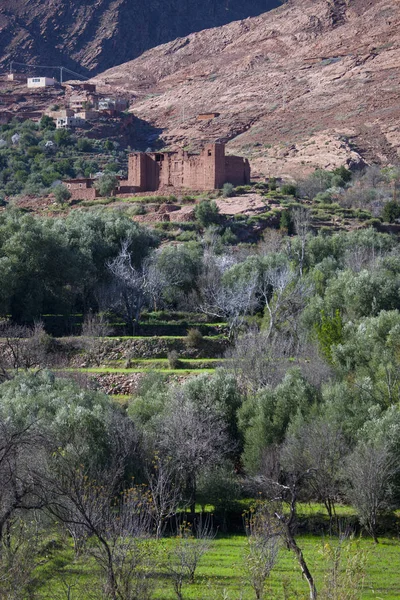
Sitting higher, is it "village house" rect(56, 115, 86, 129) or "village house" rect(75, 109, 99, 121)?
"village house" rect(75, 109, 99, 121)

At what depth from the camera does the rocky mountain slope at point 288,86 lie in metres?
80.1

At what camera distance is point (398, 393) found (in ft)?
86.3

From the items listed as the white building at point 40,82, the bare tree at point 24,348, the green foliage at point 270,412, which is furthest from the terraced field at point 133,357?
the white building at point 40,82

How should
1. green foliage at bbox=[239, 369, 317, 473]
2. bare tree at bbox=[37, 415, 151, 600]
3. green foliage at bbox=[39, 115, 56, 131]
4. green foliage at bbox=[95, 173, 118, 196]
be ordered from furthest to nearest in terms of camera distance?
1. green foliage at bbox=[39, 115, 56, 131]
2. green foliage at bbox=[95, 173, 118, 196]
3. green foliage at bbox=[239, 369, 317, 473]
4. bare tree at bbox=[37, 415, 151, 600]

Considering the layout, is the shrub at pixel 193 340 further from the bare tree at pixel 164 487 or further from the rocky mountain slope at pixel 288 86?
the rocky mountain slope at pixel 288 86

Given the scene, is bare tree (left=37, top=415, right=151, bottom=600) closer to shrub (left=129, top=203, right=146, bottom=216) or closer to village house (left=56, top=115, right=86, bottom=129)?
shrub (left=129, top=203, right=146, bottom=216)

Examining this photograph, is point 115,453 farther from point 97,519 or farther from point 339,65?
point 339,65

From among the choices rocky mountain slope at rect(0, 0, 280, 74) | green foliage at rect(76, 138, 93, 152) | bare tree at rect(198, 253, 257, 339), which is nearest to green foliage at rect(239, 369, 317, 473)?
bare tree at rect(198, 253, 257, 339)

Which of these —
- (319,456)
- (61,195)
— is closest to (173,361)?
(319,456)

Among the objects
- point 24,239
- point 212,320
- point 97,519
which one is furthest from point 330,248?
point 97,519

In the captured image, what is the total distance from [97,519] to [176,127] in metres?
82.9

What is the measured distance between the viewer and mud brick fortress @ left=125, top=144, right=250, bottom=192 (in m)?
60.3

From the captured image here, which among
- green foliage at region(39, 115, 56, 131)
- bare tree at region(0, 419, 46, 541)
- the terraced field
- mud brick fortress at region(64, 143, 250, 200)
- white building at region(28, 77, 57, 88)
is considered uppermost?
white building at region(28, 77, 57, 88)

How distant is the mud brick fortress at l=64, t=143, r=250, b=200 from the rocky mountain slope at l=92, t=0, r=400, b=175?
46.5 feet
